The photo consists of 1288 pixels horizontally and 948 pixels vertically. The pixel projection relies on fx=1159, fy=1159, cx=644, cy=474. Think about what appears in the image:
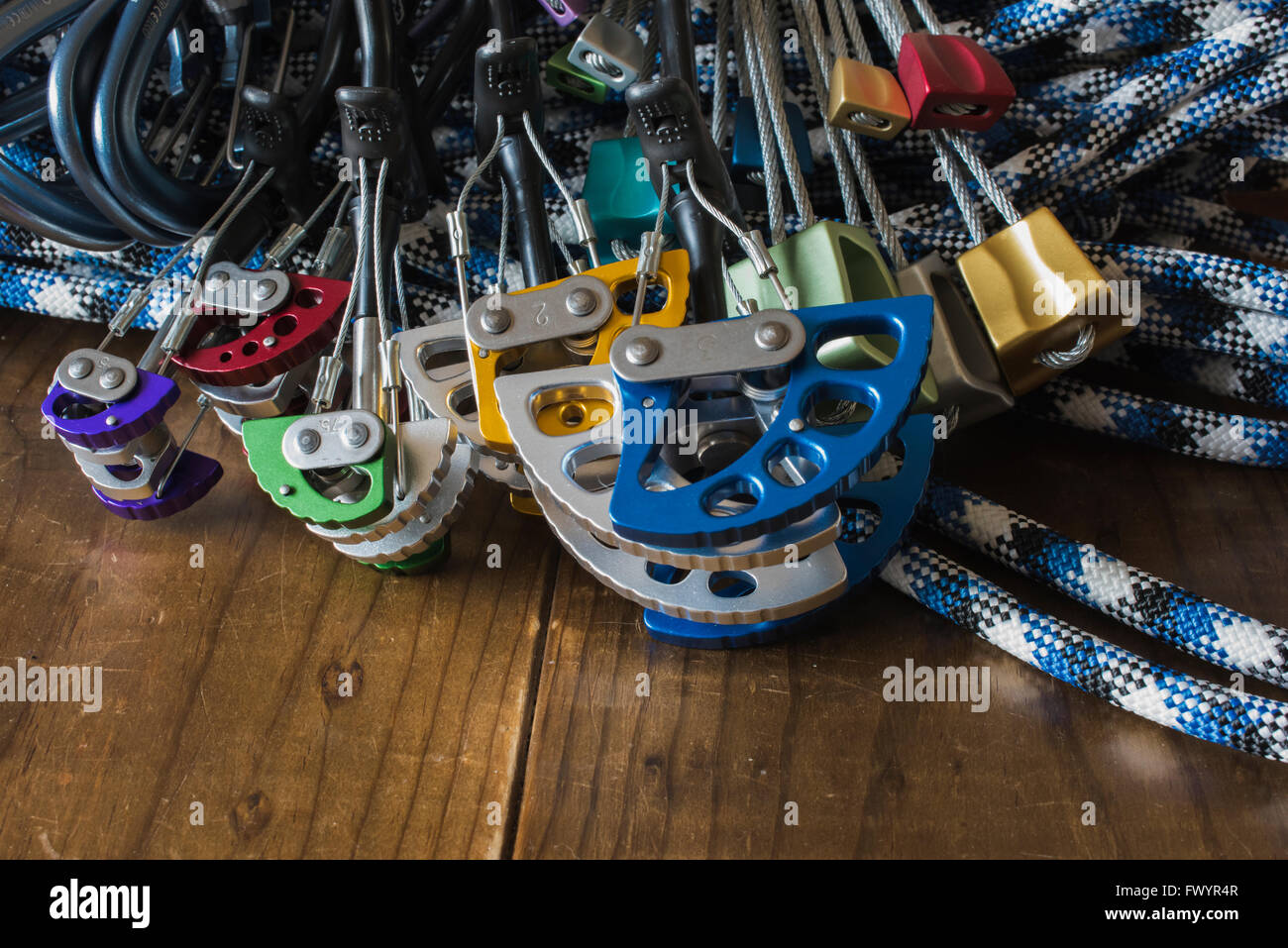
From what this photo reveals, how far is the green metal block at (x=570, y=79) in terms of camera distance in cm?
75

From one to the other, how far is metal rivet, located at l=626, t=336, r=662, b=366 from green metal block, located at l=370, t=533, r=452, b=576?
6.1 inches

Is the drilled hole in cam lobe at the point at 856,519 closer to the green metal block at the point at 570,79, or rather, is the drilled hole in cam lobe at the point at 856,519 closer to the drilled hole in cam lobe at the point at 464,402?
the drilled hole in cam lobe at the point at 464,402

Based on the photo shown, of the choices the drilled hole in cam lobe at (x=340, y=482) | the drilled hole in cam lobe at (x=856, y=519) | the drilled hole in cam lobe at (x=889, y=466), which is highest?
the drilled hole in cam lobe at (x=340, y=482)

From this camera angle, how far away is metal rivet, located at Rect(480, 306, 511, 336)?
22.4 inches

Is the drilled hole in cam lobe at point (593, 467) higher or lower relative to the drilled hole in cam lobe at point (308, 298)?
lower

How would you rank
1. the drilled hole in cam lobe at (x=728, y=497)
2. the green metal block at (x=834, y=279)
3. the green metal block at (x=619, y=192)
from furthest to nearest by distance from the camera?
the green metal block at (x=619, y=192) < the green metal block at (x=834, y=279) < the drilled hole in cam lobe at (x=728, y=497)

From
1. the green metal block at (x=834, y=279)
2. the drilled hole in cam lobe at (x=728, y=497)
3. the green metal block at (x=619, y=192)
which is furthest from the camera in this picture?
the green metal block at (x=619, y=192)

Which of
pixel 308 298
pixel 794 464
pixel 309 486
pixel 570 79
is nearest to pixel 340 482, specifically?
pixel 309 486

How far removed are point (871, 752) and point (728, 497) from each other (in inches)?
5.4

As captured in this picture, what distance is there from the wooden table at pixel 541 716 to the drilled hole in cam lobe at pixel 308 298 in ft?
0.40

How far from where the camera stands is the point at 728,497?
55cm

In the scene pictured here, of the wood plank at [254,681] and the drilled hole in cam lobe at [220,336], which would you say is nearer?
the wood plank at [254,681]

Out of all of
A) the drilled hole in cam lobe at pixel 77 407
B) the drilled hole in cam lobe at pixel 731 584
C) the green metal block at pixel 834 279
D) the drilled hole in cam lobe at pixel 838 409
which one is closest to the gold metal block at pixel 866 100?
the green metal block at pixel 834 279

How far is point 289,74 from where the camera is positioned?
80cm
